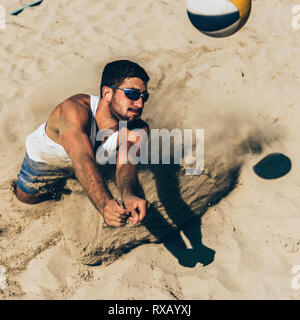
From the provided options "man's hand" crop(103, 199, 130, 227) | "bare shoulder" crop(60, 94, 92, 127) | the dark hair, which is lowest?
"man's hand" crop(103, 199, 130, 227)

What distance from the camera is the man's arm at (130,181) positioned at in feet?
6.64

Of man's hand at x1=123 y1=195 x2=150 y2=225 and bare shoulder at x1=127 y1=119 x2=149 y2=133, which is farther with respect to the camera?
bare shoulder at x1=127 y1=119 x2=149 y2=133

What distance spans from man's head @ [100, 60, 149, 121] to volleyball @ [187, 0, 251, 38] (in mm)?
1312

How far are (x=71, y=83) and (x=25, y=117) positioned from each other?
0.77 meters

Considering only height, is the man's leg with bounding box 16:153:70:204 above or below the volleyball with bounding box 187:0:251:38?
below

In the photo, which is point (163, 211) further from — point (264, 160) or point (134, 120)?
point (264, 160)

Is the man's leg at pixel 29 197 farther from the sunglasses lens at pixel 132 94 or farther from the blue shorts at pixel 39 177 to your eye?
the sunglasses lens at pixel 132 94

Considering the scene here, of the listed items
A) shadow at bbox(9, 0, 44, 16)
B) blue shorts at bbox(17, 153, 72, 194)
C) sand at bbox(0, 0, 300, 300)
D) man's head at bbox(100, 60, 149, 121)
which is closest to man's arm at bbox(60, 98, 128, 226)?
man's head at bbox(100, 60, 149, 121)

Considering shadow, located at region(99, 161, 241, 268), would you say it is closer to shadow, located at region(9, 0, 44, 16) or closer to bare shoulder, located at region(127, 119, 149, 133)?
bare shoulder, located at region(127, 119, 149, 133)

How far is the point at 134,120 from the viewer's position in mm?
2762

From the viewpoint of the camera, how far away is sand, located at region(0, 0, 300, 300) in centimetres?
289

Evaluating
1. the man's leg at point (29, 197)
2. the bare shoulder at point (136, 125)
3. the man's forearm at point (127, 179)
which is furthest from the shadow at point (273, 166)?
the man's leg at point (29, 197)

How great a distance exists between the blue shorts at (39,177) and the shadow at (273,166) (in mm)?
2003
